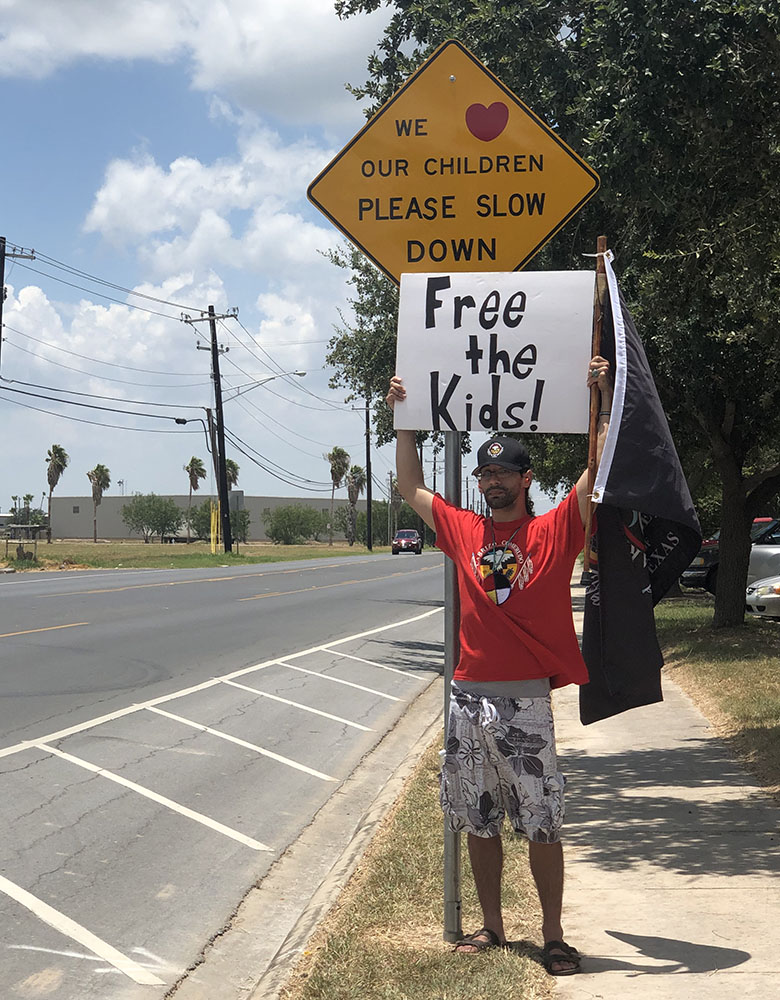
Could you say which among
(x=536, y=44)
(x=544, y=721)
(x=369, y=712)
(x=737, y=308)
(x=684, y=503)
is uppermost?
(x=536, y=44)

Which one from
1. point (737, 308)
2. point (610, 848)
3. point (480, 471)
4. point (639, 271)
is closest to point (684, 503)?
point (480, 471)

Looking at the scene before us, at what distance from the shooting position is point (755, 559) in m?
23.2

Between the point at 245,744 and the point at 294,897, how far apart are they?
12.2ft

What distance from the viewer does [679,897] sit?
5.41 meters

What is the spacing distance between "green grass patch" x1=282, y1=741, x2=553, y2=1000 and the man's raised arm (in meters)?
1.64

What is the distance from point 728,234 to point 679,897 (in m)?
5.62

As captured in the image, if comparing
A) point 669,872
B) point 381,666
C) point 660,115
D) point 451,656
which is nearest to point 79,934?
point 451,656

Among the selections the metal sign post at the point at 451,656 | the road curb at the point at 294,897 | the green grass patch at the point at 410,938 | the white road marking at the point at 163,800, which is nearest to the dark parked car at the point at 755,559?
the road curb at the point at 294,897

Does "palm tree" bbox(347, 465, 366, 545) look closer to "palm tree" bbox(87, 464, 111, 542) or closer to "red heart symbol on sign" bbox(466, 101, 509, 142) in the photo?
"palm tree" bbox(87, 464, 111, 542)

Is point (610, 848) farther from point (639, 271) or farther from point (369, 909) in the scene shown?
point (639, 271)

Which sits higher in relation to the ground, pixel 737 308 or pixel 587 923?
pixel 737 308

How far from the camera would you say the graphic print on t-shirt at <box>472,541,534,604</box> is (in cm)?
439

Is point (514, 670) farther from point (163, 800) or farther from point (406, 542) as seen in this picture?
point (406, 542)

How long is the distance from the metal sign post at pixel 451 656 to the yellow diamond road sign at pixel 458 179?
874 millimetres
